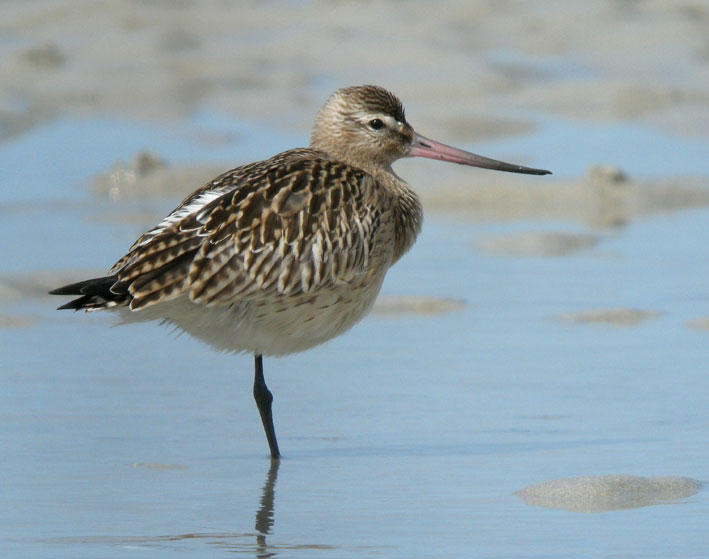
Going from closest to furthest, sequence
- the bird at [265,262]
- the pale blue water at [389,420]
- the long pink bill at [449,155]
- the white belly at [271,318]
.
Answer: the pale blue water at [389,420]
the bird at [265,262]
the white belly at [271,318]
the long pink bill at [449,155]

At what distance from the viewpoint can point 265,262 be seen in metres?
6.16

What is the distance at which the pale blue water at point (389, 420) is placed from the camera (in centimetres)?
516

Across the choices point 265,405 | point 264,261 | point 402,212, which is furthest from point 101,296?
point 402,212

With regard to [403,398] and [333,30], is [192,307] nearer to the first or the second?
[403,398]

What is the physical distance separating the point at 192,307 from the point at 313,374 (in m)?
1.30

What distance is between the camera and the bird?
19.7ft

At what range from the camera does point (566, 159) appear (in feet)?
39.8

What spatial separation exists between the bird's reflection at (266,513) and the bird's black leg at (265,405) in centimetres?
11

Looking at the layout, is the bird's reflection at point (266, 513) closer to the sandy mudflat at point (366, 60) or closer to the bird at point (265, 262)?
the bird at point (265, 262)

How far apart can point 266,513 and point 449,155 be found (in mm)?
2563

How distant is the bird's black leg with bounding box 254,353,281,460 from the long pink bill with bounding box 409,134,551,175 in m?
1.32

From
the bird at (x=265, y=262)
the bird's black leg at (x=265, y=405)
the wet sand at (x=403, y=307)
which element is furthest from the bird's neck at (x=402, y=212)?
the bird's black leg at (x=265, y=405)

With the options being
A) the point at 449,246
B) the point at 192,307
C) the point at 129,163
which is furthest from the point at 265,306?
the point at 129,163

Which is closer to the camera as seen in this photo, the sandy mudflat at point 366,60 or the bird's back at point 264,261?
the bird's back at point 264,261
